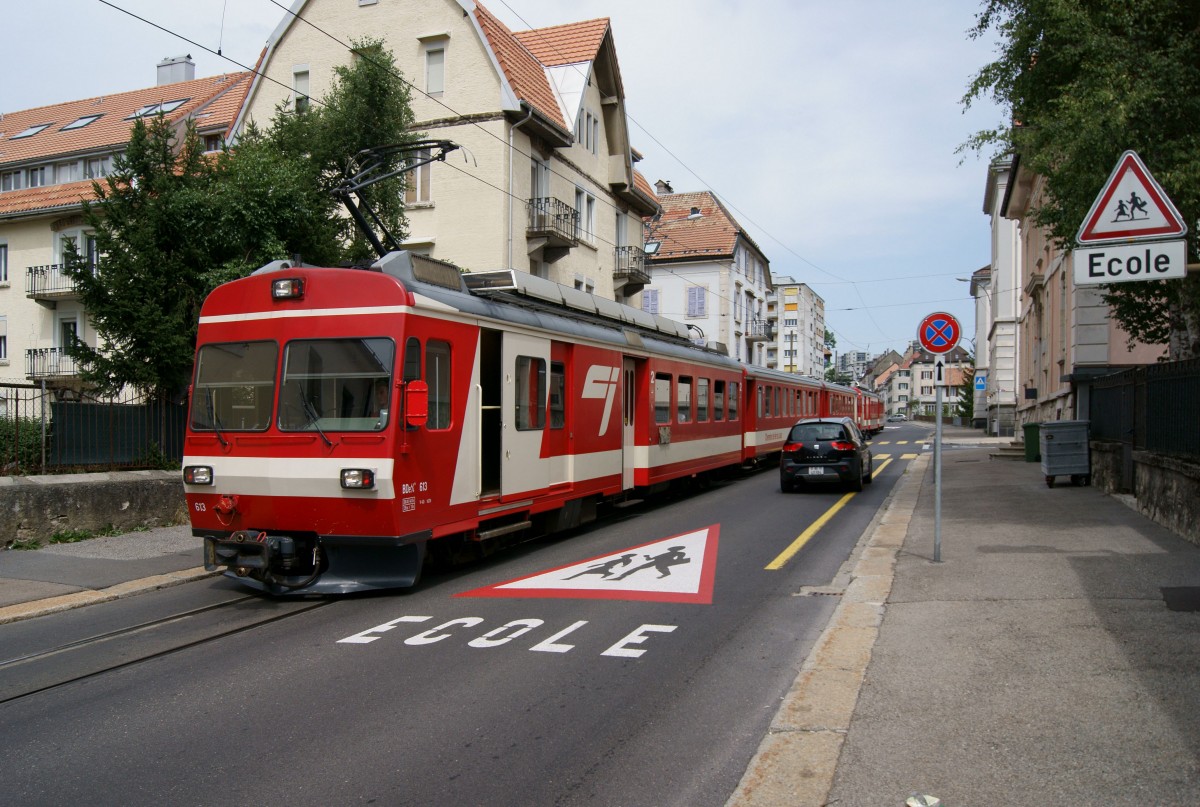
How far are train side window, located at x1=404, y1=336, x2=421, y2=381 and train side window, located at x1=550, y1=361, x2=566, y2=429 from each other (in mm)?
3177

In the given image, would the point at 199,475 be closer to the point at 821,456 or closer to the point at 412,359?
the point at 412,359

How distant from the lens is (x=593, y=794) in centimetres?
429

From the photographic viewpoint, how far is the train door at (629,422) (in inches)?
572

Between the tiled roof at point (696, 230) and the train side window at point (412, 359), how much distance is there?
4611 centimetres

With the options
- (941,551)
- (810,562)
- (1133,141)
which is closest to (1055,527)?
(941,551)

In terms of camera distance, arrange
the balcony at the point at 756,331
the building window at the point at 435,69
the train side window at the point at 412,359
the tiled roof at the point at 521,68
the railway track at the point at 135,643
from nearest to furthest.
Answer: the railway track at the point at 135,643 < the train side window at the point at 412,359 < the tiled roof at the point at 521,68 < the building window at the point at 435,69 < the balcony at the point at 756,331

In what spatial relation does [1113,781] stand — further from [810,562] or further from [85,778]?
[810,562]

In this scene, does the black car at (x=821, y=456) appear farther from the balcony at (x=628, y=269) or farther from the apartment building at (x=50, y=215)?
the apartment building at (x=50, y=215)

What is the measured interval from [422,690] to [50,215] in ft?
99.9

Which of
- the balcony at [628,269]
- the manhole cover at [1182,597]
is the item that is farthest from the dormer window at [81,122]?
the manhole cover at [1182,597]

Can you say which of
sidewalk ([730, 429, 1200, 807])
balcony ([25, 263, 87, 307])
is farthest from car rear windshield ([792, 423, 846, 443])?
balcony ([25, 263, 87, 307])

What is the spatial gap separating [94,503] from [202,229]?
4383 millimetres

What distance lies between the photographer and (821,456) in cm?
1875

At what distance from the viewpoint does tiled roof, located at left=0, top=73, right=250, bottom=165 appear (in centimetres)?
3152
